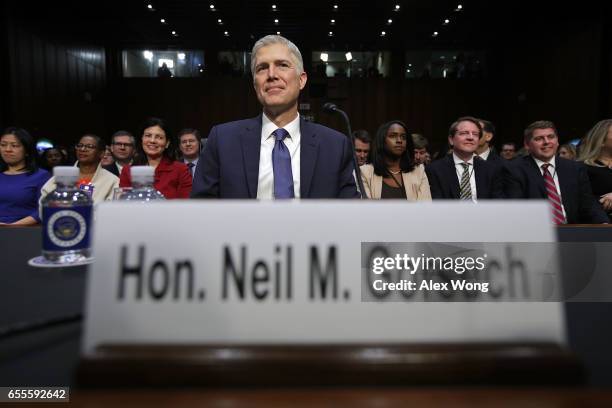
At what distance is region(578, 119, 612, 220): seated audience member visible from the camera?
2971 mm

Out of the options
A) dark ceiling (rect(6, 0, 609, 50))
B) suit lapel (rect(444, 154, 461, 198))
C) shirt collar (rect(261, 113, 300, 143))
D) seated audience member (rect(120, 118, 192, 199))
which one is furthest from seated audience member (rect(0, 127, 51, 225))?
dark ceiling (rect(6, 0, 609, 50))

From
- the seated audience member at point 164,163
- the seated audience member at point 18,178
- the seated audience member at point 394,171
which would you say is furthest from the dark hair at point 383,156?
the seated audience member at point 18,178

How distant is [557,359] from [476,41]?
35.1 feet

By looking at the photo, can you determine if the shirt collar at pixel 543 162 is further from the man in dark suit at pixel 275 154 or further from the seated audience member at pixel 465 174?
the man in dark suit at pixel 275 154

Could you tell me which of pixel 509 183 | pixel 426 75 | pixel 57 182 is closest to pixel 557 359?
pixel 57 182

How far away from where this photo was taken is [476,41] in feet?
31.7

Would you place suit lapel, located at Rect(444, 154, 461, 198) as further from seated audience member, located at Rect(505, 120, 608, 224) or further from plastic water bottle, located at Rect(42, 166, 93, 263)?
plastic water bottle, located at Rect(42, 166, 93, 263)

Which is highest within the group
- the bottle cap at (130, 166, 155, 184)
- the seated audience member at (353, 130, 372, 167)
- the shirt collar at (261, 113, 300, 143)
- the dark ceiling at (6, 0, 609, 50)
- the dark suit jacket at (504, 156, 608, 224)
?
the dark ceiling at (6, 0, 609, 50)

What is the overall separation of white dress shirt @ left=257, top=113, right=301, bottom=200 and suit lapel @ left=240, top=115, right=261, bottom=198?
21 mm

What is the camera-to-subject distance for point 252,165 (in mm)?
1350

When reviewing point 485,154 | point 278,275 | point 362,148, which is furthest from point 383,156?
point 278,275

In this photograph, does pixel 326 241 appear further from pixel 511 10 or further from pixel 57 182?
pixel 511 10

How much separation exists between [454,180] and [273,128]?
202 cm

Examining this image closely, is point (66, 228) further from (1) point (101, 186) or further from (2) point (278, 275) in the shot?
(1) point (101, 186)
